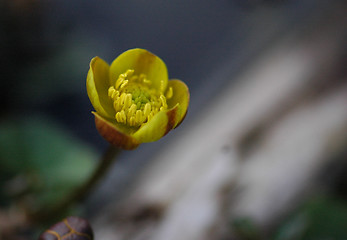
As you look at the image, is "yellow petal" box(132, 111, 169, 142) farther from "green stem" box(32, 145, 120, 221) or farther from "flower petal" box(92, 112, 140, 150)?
"green stem" box(32, 145, 120, 221)

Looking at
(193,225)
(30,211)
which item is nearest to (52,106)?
(30,211)

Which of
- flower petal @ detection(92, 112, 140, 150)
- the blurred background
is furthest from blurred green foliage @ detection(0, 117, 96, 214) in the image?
flower petal @ detection(92, 112, 140, 150)

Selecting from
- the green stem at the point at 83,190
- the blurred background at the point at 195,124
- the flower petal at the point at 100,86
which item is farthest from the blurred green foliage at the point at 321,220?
the flower petal at the point at 100,86

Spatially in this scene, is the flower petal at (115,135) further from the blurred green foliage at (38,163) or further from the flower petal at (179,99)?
the blurred green foliage at (38,163)

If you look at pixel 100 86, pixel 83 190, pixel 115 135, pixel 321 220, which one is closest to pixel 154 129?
pixel 115 135

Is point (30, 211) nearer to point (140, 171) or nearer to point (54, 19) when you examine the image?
point (140, 171)

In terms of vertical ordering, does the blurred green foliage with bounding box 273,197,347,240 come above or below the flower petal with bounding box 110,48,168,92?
below
